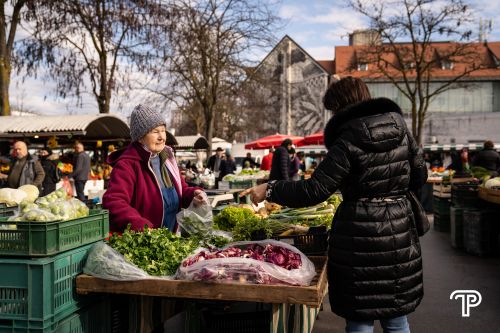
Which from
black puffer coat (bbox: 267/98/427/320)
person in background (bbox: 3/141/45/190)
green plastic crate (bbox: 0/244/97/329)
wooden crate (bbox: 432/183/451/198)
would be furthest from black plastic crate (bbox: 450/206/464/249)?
person in background (bbox: 3/141/45/190)

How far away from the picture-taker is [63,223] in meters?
3.15

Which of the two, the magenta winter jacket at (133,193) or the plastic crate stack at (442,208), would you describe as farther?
the plastic crate stack at (442,208)

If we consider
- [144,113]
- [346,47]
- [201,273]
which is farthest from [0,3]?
[346,47]

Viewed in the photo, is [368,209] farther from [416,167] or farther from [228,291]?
[228,291]

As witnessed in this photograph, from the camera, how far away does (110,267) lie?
322 cm

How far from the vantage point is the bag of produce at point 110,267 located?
3.19m

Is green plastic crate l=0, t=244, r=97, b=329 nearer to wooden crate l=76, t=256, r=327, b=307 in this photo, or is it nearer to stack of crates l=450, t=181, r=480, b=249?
wooden crate l=76, t=256, r=327, b=307

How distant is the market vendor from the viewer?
376 centimetres

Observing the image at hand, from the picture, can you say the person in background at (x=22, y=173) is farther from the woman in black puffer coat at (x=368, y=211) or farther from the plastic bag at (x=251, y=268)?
the woman in black puffer coat at (x=368, y=211)

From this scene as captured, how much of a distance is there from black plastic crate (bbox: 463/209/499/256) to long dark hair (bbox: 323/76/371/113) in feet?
21.3

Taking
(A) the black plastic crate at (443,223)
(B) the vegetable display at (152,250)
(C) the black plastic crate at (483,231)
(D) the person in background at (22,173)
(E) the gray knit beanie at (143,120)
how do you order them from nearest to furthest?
(B) the vegetable display at (152,250), (E) the gray knit beanie at (143,120), (C) the black plastic crate at (483,231), (D) the person in background at (22,173), (A) the black plastic crate at (443,223)

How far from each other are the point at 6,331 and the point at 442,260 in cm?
707

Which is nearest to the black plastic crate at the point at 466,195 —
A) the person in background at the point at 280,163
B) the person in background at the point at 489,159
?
the person in background at the point at 280,163

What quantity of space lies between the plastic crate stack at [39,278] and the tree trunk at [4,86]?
52.5ft
